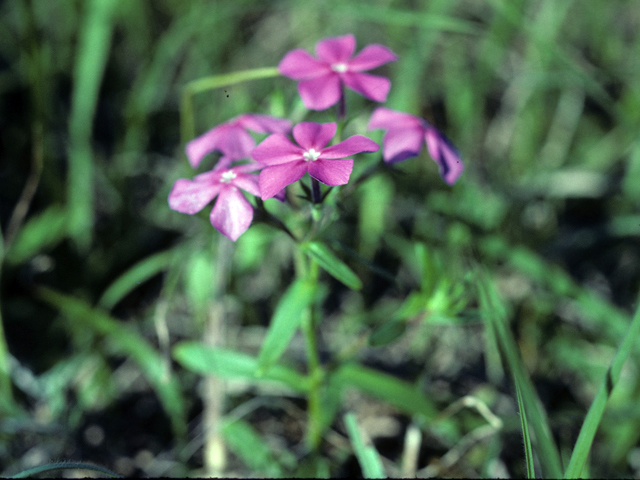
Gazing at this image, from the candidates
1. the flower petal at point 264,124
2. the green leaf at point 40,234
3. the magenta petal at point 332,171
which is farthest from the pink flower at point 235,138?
the green leaf at point 40,234

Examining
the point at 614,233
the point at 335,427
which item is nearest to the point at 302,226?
the point at 335,427

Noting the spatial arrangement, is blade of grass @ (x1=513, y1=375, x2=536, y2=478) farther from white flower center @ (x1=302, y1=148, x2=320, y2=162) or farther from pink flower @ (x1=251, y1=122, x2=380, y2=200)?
white flower center @ (x1=302, y1=148, x2=320, y2=162)

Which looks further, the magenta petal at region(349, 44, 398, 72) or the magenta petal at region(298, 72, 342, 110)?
the magenta petal at region(349, 44, 398, 72)

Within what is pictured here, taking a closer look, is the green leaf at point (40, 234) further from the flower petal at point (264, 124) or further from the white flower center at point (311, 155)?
the white flower center at point (311, 155)

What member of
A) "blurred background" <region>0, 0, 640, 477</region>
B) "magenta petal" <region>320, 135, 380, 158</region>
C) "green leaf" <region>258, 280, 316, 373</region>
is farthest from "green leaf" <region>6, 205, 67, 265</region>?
"magenta petal" <region>320, 135, 380, 158</region>

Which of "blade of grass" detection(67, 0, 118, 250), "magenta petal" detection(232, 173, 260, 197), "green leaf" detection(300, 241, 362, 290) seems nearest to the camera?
"magenta petal" detection(232, 173, 260, 197)

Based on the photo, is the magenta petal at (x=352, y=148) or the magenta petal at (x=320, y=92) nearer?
the magenta petal at (x=352, y=148)
